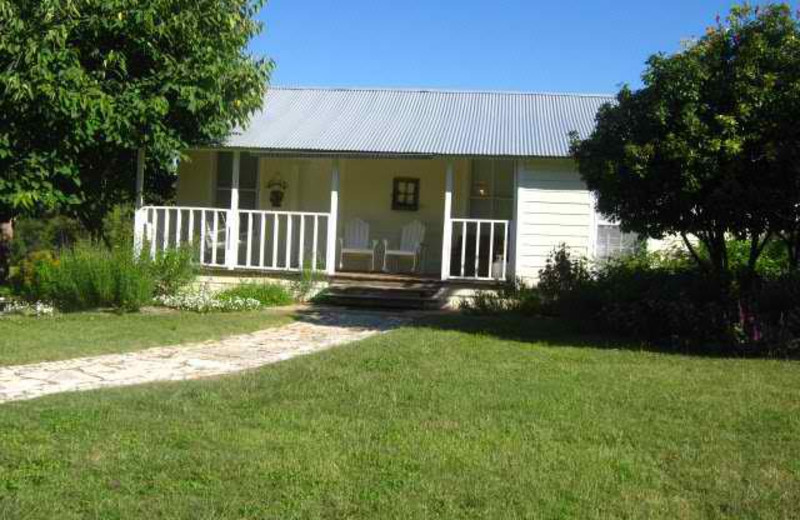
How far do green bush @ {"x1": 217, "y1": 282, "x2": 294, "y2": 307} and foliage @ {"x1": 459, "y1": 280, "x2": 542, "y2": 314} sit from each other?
2765 millimetres

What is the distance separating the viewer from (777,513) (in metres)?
4.08

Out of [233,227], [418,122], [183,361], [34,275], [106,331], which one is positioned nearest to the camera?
[183,361]

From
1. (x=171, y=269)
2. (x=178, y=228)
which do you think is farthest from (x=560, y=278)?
(x=178, y=228)

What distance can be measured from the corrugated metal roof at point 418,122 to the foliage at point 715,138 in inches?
157

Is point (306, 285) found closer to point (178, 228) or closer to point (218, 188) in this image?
point (178, 228)

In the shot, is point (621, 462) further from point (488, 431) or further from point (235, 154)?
point (235, 154)

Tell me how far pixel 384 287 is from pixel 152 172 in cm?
512

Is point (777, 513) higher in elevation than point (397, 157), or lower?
lower

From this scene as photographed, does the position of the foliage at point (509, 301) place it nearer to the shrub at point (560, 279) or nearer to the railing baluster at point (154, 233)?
the shrub at point (560, 279)

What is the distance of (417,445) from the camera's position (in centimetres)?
504

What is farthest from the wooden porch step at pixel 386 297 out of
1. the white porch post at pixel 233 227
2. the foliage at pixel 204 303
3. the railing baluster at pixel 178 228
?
the railing baluster at pixel 178 228

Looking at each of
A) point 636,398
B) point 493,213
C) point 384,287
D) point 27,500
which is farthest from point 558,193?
point 27,500

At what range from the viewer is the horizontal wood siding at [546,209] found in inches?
524

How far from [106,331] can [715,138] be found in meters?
7.03
